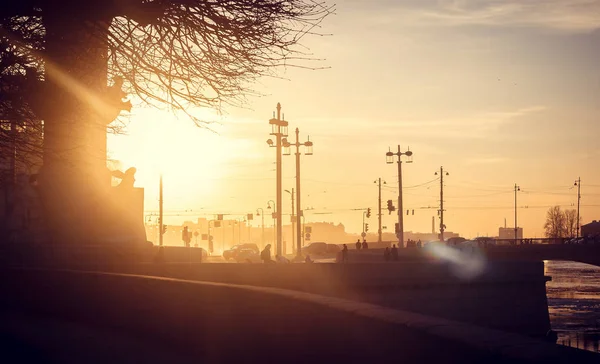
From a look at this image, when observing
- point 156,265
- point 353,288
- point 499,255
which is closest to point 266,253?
point 353,288

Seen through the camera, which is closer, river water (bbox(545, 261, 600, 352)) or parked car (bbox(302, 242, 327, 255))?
river water (bbox(545, 261, 600, 352))

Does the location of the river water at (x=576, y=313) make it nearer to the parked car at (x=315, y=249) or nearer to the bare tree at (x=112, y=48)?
the bare tree at (x=112, y=48)

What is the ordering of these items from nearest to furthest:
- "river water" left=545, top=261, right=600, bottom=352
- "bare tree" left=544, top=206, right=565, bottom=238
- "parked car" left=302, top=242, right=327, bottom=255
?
"river water" left=545, top=261, right=600, bottom=352, "parked car" left=302, top=242, right=327, bottom=255, "bare tree" left=544, top=206, right=565, bottom=238

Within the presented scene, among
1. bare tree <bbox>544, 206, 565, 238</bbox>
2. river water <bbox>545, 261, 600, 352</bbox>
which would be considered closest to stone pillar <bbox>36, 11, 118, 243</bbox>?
river water <bbox>545, 261, 600, 352</bbox>

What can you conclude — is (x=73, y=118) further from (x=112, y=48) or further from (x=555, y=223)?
(x=555, y=223)

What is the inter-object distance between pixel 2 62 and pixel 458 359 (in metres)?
10.7

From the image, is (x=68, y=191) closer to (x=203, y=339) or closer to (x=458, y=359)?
(x=203, y=339)

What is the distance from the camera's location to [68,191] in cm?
2272

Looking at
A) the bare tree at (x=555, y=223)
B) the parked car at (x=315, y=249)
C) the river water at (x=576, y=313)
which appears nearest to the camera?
the river water at (x=576, y=313)

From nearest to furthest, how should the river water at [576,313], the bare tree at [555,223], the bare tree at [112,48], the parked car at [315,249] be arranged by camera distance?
1. the bare tree at [112,48]
2. the river water at [576,313]
3. the parked car at [315,249]
4. the bare tree at [555,223]

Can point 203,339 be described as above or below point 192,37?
below

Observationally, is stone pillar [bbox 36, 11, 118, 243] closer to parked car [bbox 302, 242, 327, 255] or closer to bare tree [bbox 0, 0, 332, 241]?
bare tree [bbox 0, 0, 332, 241]

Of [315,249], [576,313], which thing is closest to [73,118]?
[576,313]

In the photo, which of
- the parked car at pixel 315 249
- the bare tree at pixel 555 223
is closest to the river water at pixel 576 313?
the parked car at pixel 315 249
